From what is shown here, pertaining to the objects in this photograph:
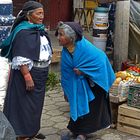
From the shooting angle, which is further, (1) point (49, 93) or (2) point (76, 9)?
(2) point (76, 9)

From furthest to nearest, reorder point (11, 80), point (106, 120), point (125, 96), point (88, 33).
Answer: point (88, 33) < point (125, 96) < point (106, 120) < point (11, 80)

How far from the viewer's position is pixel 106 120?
541 cm

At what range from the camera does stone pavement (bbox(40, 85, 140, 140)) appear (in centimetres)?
553

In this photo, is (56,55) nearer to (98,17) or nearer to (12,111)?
(98,17)

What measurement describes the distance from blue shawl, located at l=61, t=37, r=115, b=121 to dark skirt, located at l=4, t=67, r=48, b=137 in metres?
0.33

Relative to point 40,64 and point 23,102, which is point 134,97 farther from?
point 23,102

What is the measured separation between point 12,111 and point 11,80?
37 centimetres

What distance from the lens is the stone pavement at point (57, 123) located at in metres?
5.53

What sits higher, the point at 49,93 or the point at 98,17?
the point at 98,17

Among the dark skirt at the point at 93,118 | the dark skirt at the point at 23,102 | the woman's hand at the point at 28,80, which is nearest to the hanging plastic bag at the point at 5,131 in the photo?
the woman's hand at the point at 28,80

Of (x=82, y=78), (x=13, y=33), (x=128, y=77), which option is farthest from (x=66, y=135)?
(x=13, y=33)

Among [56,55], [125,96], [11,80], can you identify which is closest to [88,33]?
[56,55]

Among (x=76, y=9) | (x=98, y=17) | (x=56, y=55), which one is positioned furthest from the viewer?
(x=76, y=9)

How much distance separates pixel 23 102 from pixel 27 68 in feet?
1.42
